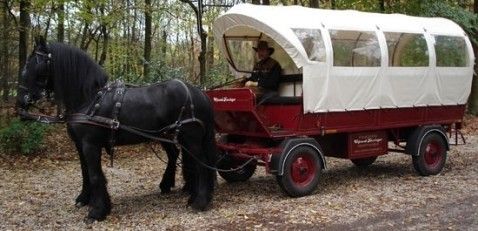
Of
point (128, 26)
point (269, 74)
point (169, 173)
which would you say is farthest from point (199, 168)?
point (128, 26)

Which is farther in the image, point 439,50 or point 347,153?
point 439,50

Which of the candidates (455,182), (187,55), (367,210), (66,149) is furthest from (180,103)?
(187,55)

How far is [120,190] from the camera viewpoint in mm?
8562

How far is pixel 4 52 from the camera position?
16.3 metres

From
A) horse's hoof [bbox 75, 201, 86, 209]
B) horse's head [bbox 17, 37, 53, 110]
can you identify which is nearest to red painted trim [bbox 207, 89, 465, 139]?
horse's hoof [bbox 75, 201, 86, 209]

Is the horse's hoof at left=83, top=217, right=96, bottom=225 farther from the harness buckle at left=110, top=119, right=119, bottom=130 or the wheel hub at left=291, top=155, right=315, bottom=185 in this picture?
the wheel hub at left=291, top=155, right=315, bottom=185

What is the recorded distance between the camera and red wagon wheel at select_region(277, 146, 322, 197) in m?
7.42

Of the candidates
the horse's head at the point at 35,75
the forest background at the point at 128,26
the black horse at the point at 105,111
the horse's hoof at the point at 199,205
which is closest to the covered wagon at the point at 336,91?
the black horse at the point at 105,111

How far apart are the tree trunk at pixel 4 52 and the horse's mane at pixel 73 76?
906 cm

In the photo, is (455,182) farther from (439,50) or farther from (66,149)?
(66,149)

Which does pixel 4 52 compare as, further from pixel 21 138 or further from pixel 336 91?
pixel 336 91

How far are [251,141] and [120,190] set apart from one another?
2.27 meters

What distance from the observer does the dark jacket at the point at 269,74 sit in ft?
26.0

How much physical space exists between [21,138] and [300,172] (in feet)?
20.9
